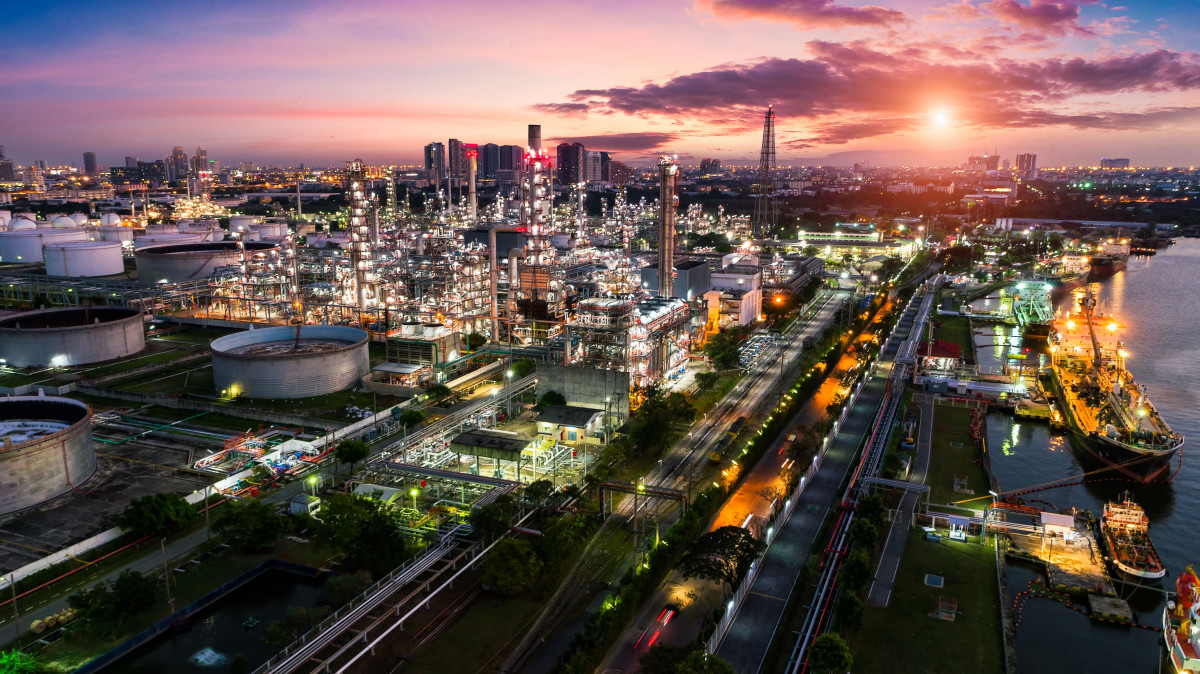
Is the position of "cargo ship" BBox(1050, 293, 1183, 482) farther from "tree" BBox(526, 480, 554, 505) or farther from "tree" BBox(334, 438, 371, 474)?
"tree" BBox(334, 438, 371, 474)

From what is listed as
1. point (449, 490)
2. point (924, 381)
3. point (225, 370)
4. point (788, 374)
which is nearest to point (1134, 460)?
point (924, 381)

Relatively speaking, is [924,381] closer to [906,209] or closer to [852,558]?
[852,558]

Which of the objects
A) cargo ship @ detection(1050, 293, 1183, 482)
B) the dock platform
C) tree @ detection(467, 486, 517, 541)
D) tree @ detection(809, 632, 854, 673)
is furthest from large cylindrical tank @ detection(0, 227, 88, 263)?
cargo ship @ detection(1050, 293, 1183, 482)

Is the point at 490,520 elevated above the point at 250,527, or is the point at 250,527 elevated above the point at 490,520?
the point at 490,520

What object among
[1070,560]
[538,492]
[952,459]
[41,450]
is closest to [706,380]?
[952,459]

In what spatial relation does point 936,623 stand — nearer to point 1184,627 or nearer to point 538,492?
point 1184,627

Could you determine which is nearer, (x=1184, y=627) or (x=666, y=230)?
(x=1184, y=627)
